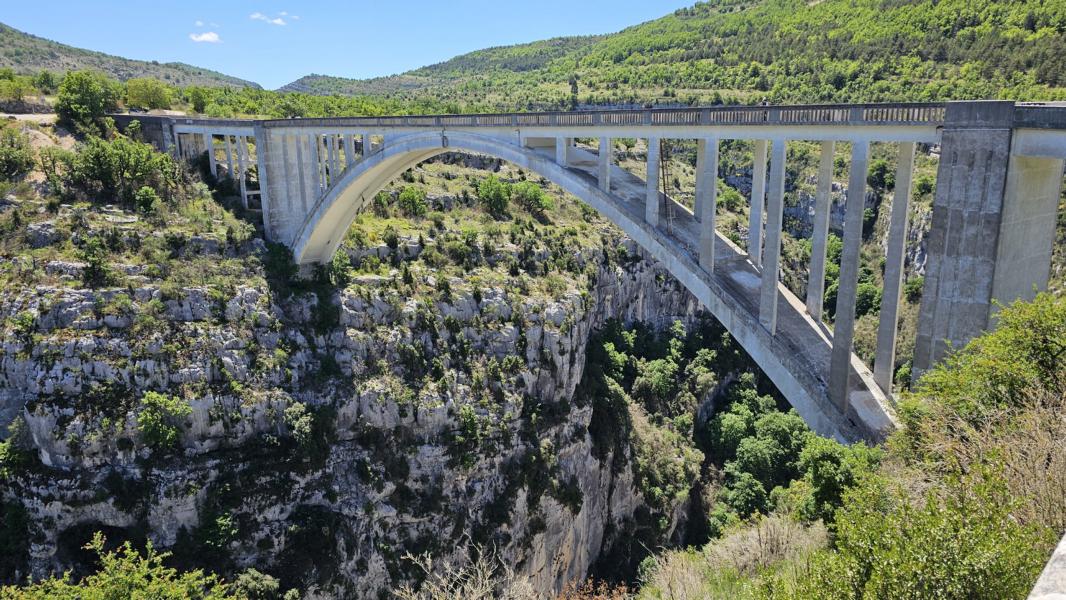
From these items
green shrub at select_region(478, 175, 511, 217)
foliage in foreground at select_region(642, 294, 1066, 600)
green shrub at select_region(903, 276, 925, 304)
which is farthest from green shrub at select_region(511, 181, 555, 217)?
foliage in foreground at select_region(642, 294, 1066, 600)

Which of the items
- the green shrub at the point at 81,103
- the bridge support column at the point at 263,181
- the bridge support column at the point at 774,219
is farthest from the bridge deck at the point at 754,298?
the green shrub at the point at 81,103

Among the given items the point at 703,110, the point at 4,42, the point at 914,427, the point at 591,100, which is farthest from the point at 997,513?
the point at 4,42

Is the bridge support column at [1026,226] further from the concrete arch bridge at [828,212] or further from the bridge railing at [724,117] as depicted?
the bridge railing at [724,117]

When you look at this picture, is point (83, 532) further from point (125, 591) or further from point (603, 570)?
point (603, 570)

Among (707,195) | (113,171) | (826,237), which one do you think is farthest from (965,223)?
(113,171)

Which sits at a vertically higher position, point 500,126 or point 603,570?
point 500,126
